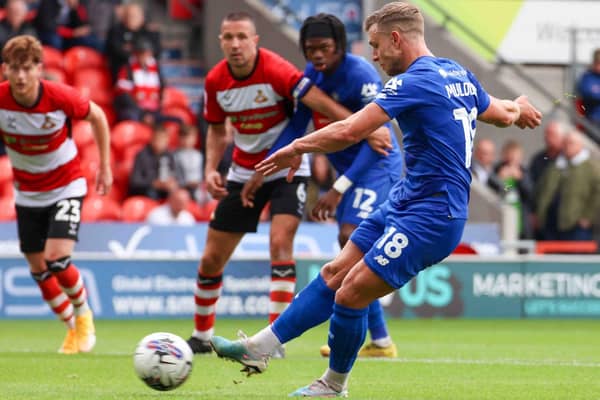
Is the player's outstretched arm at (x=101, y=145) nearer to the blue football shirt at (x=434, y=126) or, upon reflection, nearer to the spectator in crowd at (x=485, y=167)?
the blue football shirt at (x=434, y=126)

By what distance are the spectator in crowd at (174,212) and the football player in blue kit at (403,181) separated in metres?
10.2

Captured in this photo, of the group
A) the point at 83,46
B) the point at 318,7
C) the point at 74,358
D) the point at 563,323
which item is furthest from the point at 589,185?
the point at 74,358

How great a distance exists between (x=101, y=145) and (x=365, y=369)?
3.08m

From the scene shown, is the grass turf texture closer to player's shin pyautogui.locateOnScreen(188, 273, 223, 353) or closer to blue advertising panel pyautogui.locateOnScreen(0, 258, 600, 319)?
player's shin pyautogui.locateOnScreen(188, 273, 223, 353)

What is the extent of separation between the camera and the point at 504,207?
19438 mm

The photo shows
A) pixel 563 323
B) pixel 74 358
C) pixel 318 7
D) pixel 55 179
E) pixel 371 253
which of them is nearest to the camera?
pixel 371 253

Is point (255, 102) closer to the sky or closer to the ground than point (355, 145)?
closer to the sky

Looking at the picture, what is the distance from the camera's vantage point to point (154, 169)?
18.4 metres

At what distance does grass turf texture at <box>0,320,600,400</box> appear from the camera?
8026 mm

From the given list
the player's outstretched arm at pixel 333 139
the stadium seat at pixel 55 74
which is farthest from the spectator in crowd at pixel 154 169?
the player's outstretched arm at pixel 333 139

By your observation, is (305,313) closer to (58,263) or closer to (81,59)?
(58,263)

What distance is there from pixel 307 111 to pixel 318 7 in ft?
36.7

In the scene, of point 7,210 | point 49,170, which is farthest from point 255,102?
point 7,210

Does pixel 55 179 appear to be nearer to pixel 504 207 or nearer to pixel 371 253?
pixel 371 253
